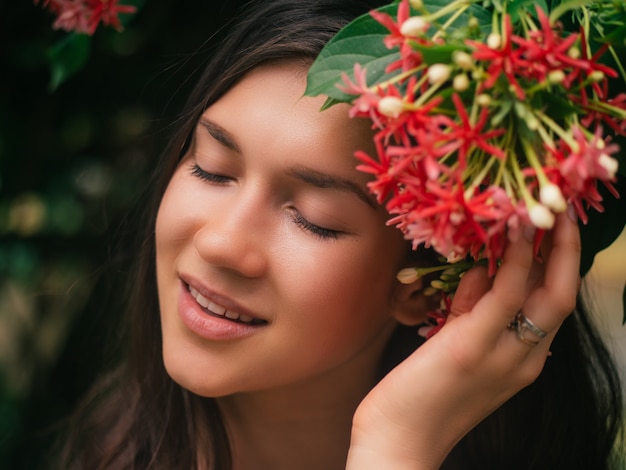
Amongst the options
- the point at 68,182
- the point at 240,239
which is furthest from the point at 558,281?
the point at 68,182

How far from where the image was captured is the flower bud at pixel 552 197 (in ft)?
2.17

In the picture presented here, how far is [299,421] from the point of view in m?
1.41

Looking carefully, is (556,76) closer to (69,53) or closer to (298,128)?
(298,128)

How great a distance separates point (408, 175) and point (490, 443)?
85 centimetres

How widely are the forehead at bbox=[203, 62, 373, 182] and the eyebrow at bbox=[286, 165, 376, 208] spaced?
13 mm

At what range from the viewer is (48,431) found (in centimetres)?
177

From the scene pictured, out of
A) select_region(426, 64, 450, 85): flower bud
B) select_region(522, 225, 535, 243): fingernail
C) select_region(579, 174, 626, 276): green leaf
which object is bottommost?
select_region(579, 174, 626, 276): green leaf

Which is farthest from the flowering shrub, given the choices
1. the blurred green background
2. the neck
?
the blurred green background

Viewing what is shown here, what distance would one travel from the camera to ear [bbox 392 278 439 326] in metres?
1.20

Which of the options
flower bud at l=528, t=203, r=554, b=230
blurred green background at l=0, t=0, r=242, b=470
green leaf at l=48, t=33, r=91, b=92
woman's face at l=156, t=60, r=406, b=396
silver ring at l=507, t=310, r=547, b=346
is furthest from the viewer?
blurred green background at l=0, t=0, r=242, b=470

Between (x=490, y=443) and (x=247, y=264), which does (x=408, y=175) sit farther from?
(x=490, y=443)

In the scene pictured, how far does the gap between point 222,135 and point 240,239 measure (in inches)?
6.1

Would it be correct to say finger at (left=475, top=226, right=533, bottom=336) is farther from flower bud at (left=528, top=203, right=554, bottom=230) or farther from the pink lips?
the pink lips

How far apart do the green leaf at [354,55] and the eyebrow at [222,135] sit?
0.27m
